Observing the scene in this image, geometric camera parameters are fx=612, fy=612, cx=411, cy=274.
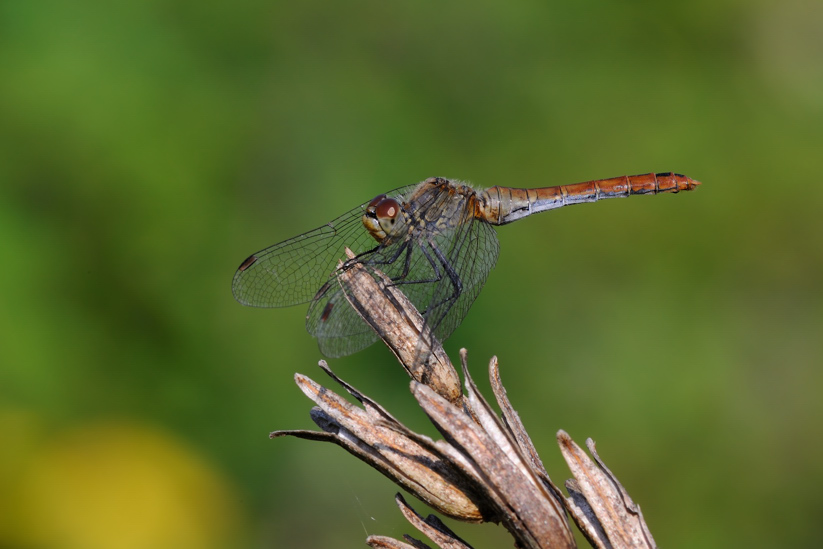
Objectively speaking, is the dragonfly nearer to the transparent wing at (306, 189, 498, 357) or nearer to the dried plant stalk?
the transparent wing at (306, 189, 498, 357)

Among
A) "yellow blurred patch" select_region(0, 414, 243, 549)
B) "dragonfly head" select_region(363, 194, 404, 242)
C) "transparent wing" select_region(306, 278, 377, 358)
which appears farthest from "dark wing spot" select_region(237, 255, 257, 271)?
"yellow blurred patch" select_region(0, 414, 243, 549)

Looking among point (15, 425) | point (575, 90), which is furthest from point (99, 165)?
point (575, 90)

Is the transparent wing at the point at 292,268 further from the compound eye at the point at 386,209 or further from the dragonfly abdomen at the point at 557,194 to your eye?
the dragonfly abdomen at the point at 557,194

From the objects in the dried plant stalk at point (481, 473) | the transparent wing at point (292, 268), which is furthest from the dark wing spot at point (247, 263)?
the dried plant stalk at point (481, 473)

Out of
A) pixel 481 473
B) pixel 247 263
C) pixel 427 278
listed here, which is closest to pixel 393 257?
pixel 427 278

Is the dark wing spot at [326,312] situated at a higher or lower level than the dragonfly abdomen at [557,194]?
lower

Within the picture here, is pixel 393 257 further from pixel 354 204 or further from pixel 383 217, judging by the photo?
pixel 354 204

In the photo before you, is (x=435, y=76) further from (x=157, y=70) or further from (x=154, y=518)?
(x=154, y=518)

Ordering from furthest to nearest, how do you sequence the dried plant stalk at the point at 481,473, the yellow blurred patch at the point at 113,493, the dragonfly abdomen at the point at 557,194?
the dragonfly abdomen at the point at 557,194, the yellow blurred patch at the point at 113,493, the dried plant stalk at the point at 481,473
